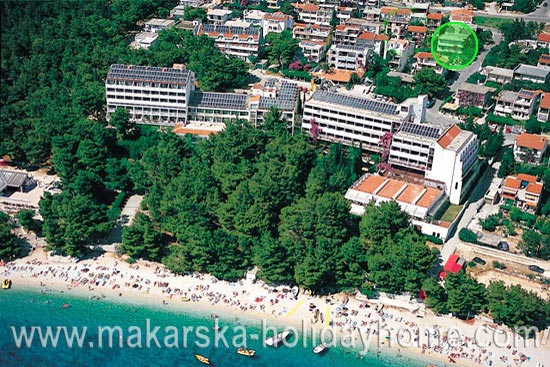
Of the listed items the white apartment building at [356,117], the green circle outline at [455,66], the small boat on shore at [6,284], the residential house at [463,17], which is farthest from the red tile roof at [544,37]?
the small boat on shore at [6,284]

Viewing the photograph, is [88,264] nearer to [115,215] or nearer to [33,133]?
[115,215]

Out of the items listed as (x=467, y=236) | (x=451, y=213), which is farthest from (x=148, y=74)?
(x=467, y=236)

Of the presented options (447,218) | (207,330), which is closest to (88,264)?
(207,330)

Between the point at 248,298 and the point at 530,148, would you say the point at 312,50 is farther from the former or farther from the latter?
the point at 248,298

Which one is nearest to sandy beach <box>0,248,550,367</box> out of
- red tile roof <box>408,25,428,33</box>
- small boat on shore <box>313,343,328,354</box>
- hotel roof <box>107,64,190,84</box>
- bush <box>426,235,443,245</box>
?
small boat on shore <box>313,343,328,354</box>

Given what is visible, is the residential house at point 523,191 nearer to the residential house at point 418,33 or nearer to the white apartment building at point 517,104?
the white apartment building at point 517,104

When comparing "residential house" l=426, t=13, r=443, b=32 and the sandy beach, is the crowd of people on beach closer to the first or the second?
the sandy beach

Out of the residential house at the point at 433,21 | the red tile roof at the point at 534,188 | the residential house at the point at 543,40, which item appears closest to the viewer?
the red tile roof at the point at 534,188
